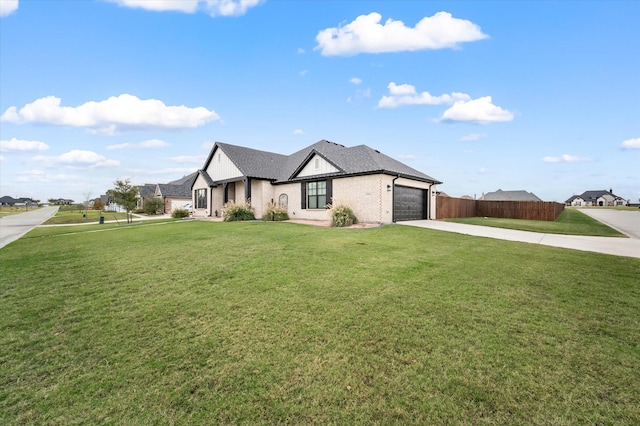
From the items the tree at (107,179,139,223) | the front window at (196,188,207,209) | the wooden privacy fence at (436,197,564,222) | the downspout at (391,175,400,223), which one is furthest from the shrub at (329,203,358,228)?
the tree at (107,179,139,223)

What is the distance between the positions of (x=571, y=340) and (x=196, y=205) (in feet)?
100

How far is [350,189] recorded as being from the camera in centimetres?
1759

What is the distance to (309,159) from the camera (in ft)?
65.1

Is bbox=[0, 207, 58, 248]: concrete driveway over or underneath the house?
underneath

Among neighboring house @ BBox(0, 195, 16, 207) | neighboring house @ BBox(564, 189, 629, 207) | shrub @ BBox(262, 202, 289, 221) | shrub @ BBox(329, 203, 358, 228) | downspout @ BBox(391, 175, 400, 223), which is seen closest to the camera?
shrub @ BBox(329, 203, 358, 228)

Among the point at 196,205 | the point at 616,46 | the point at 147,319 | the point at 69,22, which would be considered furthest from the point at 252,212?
the point at 616,46

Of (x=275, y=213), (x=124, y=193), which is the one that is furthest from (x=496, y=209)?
(x=124, y=193)

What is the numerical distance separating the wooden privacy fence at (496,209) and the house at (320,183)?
2645 mm

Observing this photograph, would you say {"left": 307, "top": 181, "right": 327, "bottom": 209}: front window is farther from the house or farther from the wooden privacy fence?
the wooden privacy fence

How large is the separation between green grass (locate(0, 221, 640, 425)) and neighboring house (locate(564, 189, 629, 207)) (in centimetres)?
13442

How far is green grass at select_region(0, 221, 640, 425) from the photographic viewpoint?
2342 mm

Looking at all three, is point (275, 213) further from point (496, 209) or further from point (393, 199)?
point (496, 209)

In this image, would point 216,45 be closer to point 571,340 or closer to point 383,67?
point 383,67

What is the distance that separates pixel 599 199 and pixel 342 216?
5225 inches
